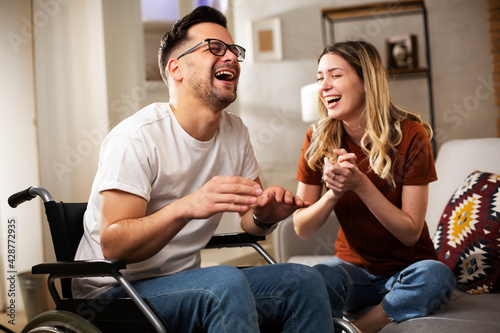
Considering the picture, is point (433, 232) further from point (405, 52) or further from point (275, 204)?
point (405, 52)

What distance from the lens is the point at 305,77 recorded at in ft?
13.8

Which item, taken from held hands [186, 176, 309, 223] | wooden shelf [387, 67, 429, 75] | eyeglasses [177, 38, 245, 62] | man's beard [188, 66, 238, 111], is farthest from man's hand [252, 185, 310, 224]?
wooden shelf [387, 67, 429, 75]

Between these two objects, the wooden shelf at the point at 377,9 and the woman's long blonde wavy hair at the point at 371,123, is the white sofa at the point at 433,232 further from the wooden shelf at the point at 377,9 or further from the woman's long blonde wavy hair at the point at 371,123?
the wooden shelf at the point at 377,9

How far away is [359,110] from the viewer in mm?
1675

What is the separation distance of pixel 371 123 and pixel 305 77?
2682 millimetres

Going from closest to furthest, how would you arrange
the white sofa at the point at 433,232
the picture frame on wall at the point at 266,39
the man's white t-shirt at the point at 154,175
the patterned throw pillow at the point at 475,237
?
1. the man's white t-shirt at the point at 154,175
2. the white sofa at the point at 433,232
3. the patterned throw pillow at the point at 475,237
4. the picture frame on wall at the point at 266,39

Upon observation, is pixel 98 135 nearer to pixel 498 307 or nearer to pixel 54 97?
pixel 54 97

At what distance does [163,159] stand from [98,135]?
1424 mm

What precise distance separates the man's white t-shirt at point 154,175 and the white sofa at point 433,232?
0.62 meters

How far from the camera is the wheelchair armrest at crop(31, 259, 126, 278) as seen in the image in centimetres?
105

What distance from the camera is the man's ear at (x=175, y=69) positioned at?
1.42m

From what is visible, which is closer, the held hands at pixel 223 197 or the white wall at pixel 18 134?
the held hands at pixel 223 197

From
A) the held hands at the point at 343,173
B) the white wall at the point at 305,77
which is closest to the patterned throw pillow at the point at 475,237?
the held hands at the point at 343,173

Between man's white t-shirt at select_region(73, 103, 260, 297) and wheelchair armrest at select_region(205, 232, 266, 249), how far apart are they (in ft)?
0.26
